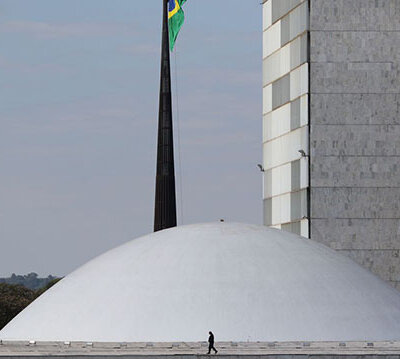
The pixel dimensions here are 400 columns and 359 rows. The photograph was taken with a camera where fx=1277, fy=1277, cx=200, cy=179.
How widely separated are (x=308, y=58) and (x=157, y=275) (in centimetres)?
4686

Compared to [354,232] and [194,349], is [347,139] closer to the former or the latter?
[354,232]

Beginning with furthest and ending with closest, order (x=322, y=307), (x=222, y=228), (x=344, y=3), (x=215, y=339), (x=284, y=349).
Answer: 1. (x=344, y=3)
2. (x=222, y=228)
3. (x=322, y=307)
4. (x=215, y=339)
5. (x=284, y=349)

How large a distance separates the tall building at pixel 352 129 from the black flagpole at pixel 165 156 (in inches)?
481

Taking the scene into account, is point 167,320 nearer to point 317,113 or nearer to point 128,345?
point 128,345

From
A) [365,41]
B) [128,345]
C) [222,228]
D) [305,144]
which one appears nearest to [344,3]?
[365,41]

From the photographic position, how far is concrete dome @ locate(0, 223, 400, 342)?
69.4m

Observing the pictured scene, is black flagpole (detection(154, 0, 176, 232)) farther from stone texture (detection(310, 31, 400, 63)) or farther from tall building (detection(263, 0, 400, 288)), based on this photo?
stone texture (detection(310, 31, 400, 63))

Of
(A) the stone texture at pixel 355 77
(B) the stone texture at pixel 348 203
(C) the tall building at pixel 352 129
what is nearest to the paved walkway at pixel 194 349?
(B) the stone texture at pixel 348 203

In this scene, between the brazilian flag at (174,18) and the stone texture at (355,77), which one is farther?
the brazilian flag at (174,18)

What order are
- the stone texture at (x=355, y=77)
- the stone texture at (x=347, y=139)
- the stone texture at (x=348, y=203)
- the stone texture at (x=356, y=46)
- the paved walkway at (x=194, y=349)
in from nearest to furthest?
1. the paved walkway at (x=194, y=349)
2. the stone texture at (x=348, y=203)
3. the stone texture at (x=347, y=139)
4. the stone texture at (x=355, y=77)
5. the stone texture at (x=356, y=46)

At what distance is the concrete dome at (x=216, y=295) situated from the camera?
6944cm

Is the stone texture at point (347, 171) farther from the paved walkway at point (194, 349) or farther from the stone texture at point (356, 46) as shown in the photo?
the paved walkway at point (194, 349)

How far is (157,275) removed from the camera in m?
74.1

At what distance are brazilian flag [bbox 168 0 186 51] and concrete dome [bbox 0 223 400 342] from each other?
1690 inches
